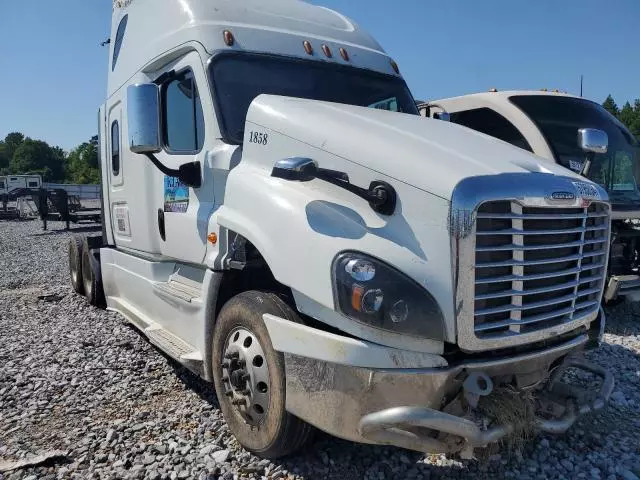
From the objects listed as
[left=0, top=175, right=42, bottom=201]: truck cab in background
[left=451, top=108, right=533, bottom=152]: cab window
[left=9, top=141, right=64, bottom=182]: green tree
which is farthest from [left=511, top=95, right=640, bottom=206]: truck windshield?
[left=9, top=141, right=64, bottom=182]: green tree

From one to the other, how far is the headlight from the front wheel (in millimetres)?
531

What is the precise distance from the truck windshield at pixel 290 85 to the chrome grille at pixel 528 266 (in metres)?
2.02

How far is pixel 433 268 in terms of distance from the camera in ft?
8.61

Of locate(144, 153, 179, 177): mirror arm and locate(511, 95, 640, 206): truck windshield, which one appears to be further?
locate(511, 95, 640, 206): truck windshield

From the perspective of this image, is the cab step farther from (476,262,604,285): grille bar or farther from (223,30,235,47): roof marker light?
(223,30,235,47): roof marker light

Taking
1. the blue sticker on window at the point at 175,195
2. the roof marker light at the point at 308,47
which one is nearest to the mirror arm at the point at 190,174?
the blue sticker on window at the point at 175,195

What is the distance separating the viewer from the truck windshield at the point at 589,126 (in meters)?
7.26

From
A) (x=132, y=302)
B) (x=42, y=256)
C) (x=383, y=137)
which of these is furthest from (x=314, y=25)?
(x=42, y=256)

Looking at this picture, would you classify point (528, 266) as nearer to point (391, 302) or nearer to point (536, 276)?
point (536, 276)

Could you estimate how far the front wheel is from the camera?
121 inches

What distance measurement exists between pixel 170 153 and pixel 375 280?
2.60 m

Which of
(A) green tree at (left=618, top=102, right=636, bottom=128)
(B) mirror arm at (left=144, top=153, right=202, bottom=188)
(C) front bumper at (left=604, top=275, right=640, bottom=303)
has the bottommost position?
(C) front bumper at (left=604, top=275, right=640, bottom=303)

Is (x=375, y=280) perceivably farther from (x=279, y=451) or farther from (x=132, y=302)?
(x=132, y=302)

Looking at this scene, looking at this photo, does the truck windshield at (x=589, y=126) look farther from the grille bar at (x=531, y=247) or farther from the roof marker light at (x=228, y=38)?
the roof marker light at (x=228, y=38)
